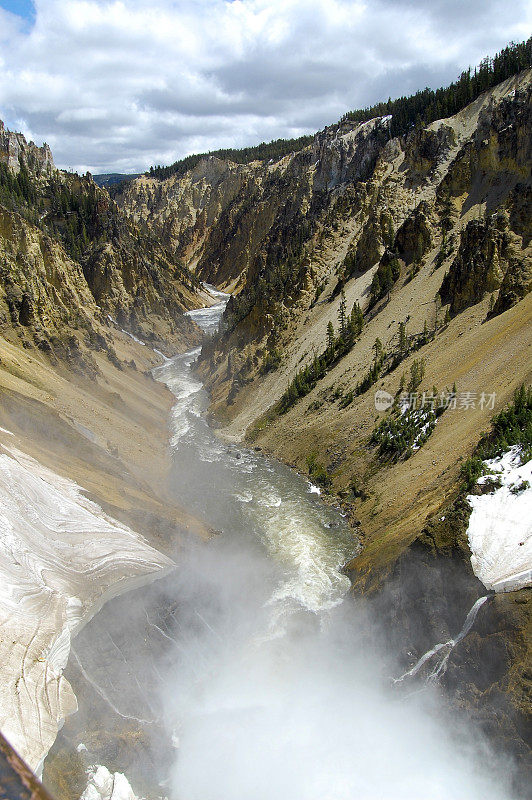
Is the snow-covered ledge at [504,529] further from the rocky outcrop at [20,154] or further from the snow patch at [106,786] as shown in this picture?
the rocky outcrop at [20,154]

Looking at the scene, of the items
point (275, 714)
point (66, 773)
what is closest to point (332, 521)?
point (275, 714)

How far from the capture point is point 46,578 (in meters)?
15.3

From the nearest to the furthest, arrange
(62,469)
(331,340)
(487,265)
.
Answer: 1. (62,469)
2. (487,265)
3. (331,340)

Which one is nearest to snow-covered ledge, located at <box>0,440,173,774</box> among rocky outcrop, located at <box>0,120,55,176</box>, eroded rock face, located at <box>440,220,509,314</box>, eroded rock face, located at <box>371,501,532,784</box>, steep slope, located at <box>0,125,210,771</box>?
steep slope, located at <box>0,125,210,771</box>

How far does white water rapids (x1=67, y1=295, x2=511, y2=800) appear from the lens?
12.0 metres

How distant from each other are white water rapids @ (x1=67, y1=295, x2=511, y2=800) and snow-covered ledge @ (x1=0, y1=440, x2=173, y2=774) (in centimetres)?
79

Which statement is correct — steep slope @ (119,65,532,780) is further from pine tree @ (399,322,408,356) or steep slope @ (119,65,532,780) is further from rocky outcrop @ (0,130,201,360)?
rocky outcrop @ (0,130,201,360)

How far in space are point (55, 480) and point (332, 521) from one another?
40.8 ft

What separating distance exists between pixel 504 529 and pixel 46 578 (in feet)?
41.4

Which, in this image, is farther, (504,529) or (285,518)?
(285,518)

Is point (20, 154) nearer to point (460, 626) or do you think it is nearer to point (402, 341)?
point (402, 341)

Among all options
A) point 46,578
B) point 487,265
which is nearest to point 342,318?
point 487,265

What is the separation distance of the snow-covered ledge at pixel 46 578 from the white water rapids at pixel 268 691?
79 cm

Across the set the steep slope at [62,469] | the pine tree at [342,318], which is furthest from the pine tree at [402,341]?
the steep slope at [62,469]
